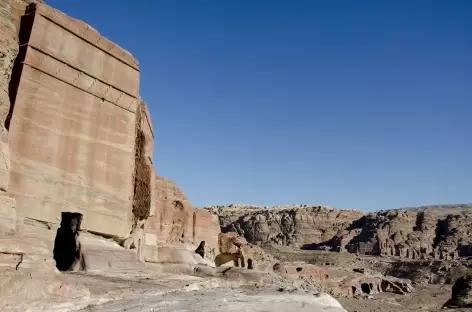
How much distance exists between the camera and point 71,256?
394 inches

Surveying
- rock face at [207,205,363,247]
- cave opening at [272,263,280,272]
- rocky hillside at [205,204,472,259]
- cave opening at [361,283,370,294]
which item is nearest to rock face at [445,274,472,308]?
cave opening at [272,263,280,272]

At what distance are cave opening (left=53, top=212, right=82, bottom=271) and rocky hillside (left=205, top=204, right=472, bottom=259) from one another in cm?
7619

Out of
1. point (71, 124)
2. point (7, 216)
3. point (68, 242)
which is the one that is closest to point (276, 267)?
point (68, 242)

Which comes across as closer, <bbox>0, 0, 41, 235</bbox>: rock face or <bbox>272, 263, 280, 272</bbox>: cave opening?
<bbox>0, 0, 41, 235</bbox>: rock face

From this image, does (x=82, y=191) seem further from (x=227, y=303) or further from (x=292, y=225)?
(x=292, y=225)

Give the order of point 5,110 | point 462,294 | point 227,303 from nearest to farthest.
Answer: point 227,303, point 5,110, point 462,294

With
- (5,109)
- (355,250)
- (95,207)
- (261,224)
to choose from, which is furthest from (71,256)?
(261,224)

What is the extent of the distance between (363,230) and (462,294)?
224 ft

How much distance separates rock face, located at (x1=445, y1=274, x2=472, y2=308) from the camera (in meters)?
22.4

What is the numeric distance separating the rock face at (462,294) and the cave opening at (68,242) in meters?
19.3

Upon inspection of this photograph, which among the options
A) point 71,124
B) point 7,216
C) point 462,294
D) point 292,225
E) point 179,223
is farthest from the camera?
point 292,225

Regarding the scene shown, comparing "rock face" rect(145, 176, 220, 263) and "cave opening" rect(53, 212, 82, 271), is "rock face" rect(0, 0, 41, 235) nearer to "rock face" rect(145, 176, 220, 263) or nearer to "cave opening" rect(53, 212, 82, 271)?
"cave opening" rect(53, 212, 82, 271)

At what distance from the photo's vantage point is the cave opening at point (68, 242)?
32.4 ft

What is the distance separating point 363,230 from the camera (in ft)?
293
